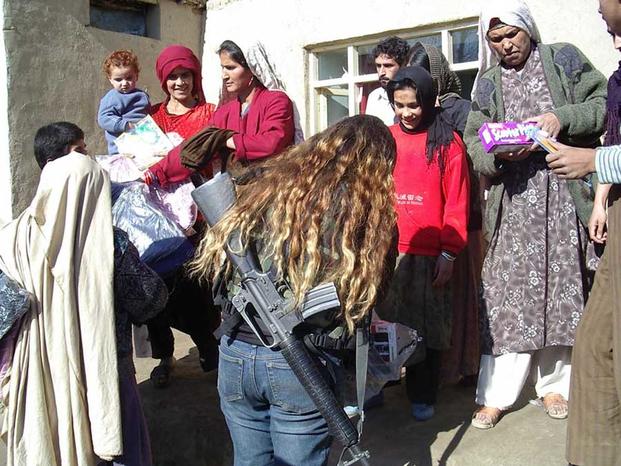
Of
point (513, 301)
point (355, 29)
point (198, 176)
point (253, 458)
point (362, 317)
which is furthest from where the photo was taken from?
point (355, 29)

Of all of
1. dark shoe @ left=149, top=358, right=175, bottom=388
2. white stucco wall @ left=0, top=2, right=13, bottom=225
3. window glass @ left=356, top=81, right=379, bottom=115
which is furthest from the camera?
window glass @ left=356, top=81, right=379, bottom=115

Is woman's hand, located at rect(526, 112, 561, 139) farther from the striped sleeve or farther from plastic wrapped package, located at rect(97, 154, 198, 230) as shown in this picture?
plastic wrapped package, located at rect(97, 154, 198, 230)

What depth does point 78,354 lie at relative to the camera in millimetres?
2564

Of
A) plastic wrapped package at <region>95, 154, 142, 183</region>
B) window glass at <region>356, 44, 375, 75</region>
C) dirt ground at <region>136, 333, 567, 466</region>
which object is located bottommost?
dirt ground at <region>136, 333, 567, 466</region>

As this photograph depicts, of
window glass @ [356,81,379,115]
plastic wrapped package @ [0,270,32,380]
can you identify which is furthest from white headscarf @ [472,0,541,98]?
window glass @ [356,81,379,115]

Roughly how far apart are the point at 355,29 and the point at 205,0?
1864 millimetres

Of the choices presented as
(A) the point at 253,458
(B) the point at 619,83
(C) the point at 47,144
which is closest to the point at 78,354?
(A) the point at 253,458

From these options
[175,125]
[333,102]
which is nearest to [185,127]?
[175,125]

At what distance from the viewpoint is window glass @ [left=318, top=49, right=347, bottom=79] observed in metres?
5.88

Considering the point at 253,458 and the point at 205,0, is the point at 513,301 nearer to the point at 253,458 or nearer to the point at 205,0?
the point at 253,458

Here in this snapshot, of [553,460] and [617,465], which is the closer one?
[617,465]

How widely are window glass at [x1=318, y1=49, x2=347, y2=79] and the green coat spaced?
2.74 m

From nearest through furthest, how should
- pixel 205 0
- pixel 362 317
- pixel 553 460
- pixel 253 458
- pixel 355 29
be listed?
pixel 362 317
pixel 253 458
pixel 553 460
pixel 355 29
pixel 205 0

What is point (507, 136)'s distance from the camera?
9.30 ft
